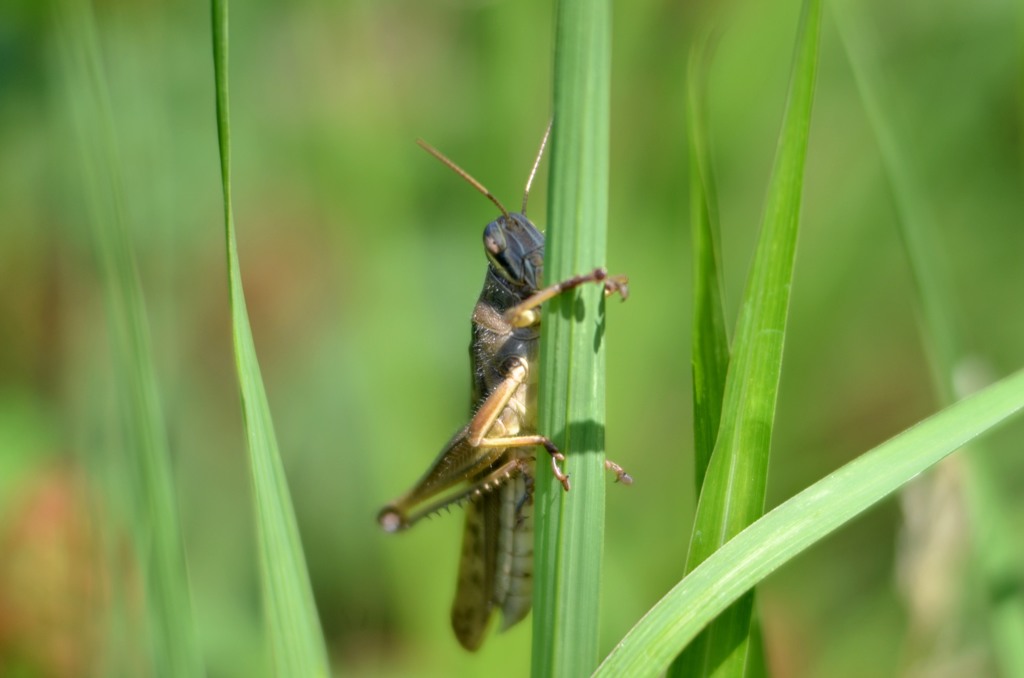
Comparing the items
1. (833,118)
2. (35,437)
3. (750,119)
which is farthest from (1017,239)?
(35,437)

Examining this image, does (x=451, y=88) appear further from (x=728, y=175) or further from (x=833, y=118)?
(x=833, y=118)

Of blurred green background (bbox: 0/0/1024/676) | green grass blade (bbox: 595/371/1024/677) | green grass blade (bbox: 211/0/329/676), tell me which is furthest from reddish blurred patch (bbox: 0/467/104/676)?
green grass blade (bbox: 595/371/1024/677)

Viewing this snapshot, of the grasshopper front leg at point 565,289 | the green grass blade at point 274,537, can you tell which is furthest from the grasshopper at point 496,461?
the green grass blade at point 274,537

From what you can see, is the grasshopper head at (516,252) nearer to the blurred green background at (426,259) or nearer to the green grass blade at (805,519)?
the blurred green background at (426,259)

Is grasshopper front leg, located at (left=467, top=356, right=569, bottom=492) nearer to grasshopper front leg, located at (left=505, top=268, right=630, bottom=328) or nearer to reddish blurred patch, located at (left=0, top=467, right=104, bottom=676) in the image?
grasshopper front leg, located at (left=505, top=268, right=630, bottom=328)

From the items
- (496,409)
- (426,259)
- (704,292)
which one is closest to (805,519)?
(704,292)
